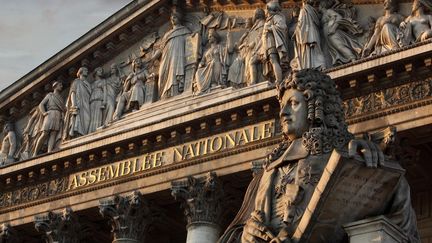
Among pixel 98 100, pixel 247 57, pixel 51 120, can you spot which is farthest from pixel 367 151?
→ pixel 51 120

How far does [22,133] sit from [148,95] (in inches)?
151

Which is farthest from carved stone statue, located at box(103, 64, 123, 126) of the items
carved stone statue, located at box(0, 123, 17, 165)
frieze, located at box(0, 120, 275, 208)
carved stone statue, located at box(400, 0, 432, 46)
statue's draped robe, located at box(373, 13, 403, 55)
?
carved stone statue, located at box(400, 0, 432, 46)

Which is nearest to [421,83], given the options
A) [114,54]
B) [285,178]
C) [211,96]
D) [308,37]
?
[308,37]

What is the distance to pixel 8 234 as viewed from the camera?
80.5 feet

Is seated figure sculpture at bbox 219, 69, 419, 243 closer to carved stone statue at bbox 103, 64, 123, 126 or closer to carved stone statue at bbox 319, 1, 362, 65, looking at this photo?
carved stone statue at bbox 319, 1, 362, 65

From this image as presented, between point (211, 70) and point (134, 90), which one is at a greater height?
point (134, 90)

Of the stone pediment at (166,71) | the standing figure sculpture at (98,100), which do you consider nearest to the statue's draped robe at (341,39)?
the stone pediment at (166,71)

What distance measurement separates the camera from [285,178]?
5.29 m

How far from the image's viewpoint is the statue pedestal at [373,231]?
481 centimetres

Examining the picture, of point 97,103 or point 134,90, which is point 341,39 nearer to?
point 134,90

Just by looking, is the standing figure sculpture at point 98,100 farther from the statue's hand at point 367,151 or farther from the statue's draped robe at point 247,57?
the statue's hand at point 367,151

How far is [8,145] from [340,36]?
886cm

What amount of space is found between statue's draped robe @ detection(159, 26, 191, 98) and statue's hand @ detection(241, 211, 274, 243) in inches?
729

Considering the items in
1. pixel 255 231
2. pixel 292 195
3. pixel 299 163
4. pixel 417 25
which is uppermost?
pixel 417 25
